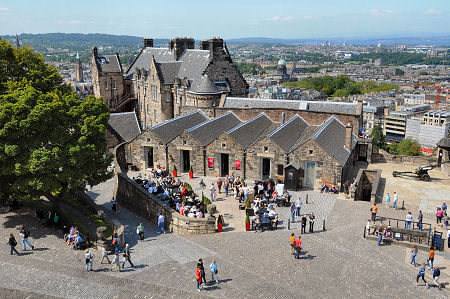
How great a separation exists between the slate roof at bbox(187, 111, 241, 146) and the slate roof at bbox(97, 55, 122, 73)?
1368 inches

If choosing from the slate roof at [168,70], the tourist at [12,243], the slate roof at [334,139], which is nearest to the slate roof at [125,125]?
the slate roof at [168,70]

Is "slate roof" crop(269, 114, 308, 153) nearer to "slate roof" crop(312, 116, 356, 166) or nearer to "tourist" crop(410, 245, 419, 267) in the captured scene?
"slate roof" crop(312, 116, 356, 166)

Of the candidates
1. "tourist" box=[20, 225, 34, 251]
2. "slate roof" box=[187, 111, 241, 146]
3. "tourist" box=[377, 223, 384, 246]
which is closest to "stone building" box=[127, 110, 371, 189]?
"slate roof" box=[187, 111, 241, 146]

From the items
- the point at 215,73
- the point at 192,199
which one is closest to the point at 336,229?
the point at 192,199

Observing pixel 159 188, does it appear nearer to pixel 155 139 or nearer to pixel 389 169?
pixel 155 139

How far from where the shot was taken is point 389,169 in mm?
44188

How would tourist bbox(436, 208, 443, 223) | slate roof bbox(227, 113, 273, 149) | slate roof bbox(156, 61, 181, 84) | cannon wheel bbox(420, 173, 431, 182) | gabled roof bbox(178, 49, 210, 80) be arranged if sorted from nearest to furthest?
tourist bbox(436, 208, 443, 223) < cannon wheel bbox(420, 173, 431, 182) < slate roof bbox(227, 113, 273, 149) < gabled roof bbox(178, 49, 210, 80) < slate roof bbox(156, 61, 181, 84)

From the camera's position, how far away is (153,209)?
34.4 meters

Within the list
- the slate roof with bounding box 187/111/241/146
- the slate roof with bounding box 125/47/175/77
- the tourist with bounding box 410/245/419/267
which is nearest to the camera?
the tourist with bounding box 410/245/419/267

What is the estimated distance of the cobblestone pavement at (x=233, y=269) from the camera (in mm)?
22469

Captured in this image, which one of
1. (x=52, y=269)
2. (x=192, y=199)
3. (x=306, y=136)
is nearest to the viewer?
(x=52, y=269)

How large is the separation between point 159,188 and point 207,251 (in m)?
11.2

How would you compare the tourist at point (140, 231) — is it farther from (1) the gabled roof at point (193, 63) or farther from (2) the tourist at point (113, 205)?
(1) the gabled roof at point (193, 63)

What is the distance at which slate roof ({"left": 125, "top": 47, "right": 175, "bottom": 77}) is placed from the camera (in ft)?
239
